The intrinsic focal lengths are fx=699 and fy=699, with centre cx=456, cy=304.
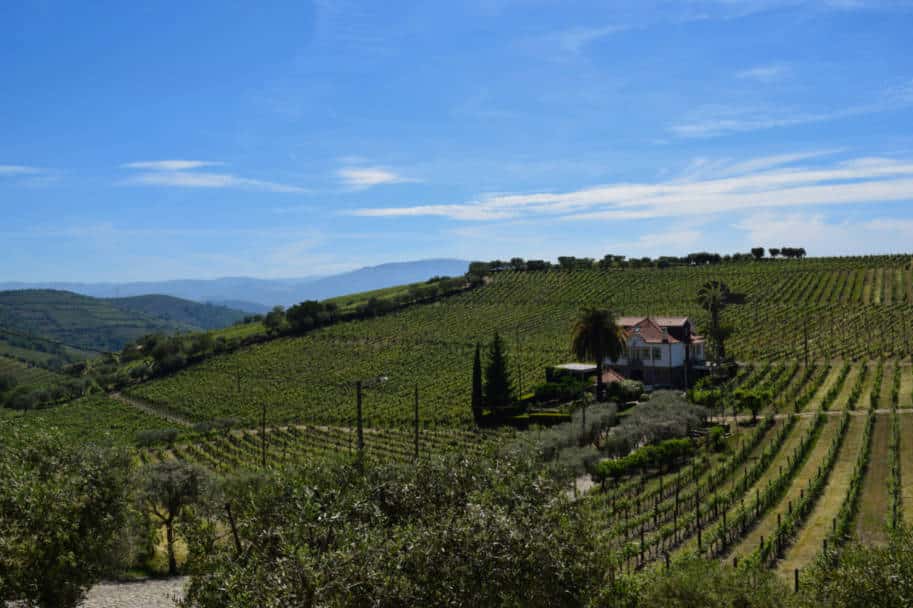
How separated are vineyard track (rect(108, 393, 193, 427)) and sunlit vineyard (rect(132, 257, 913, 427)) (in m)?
1.28

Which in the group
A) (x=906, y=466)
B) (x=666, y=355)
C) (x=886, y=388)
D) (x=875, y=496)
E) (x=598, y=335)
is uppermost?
(x=598, y=335)

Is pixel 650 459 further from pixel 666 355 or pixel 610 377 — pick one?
pixel 666 355

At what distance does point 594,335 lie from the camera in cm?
6384

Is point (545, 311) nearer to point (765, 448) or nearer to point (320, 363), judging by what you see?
point (320, 363)

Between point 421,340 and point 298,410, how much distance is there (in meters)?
38.1

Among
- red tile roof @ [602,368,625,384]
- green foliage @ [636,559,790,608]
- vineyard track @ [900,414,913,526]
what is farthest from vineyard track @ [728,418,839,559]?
red tile roof @ [602,368,625,384]

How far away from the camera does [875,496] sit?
3553 centimetres

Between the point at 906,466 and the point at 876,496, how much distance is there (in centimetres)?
650

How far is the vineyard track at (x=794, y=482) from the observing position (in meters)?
30.3

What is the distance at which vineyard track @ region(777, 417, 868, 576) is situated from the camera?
2816cm

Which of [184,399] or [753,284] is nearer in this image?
[184,399]

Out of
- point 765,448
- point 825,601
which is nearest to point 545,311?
point 765,448

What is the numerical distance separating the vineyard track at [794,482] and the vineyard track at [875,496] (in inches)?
107

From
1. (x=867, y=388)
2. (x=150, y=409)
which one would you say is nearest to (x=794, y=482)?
(x=867, y=388)
